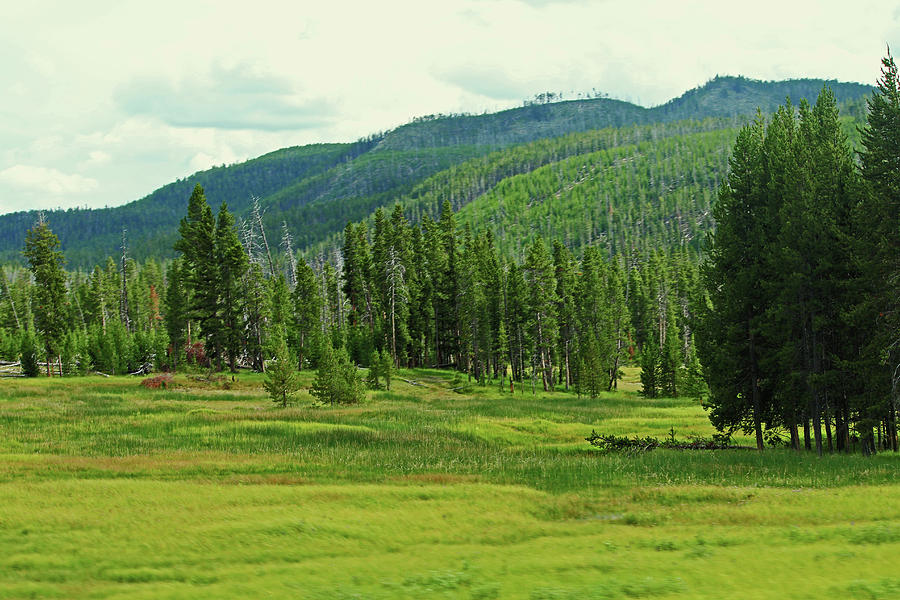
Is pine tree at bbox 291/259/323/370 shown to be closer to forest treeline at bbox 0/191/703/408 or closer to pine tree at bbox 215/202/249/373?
forest treeline at bbox 0/191/703/408

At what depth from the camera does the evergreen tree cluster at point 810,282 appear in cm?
3145

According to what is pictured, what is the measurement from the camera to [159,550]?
635 inches

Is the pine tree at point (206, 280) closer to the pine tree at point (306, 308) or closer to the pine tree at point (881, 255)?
the pine tree at point (306, 308)

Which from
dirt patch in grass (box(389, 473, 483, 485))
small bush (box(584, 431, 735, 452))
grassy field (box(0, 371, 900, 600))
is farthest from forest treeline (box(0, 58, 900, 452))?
dirt patch in grass (box(389, 473, 483, 485))

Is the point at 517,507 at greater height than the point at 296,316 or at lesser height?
lesser

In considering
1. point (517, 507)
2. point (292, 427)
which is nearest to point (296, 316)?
point (292, 427)

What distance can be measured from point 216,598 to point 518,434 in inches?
1215

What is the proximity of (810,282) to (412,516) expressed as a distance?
24.0 meters

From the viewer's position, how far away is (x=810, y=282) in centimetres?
3338

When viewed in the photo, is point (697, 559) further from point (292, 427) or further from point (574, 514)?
point (292, 427)

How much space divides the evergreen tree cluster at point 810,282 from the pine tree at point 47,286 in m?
65.2

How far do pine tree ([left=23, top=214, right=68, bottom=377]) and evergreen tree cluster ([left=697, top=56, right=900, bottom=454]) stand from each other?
65.2 meters

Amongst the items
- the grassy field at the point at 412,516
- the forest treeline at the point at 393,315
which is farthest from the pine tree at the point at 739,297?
the forest treeline at the point at 393,315

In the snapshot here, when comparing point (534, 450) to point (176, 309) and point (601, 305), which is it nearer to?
point (601, 305)
